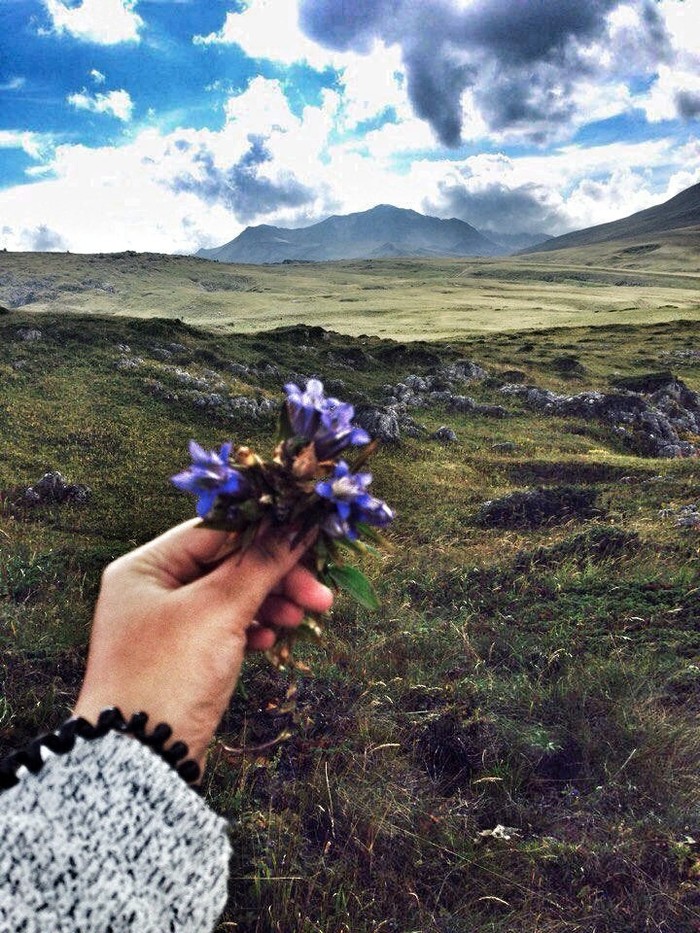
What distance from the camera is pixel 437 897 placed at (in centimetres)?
435

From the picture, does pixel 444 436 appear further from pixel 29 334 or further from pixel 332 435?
pixel 332 435

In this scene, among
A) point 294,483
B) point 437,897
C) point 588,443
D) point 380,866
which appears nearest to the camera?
point 294,483


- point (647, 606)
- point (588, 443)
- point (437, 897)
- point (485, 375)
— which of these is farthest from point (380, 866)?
point (485, 375)

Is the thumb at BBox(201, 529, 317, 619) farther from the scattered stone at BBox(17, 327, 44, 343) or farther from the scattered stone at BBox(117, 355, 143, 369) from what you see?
the scattered stone at BBox(17, 327, 44, 343)

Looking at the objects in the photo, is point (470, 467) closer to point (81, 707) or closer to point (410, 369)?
point (410, 369)

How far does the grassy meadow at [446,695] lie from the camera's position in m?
4.55

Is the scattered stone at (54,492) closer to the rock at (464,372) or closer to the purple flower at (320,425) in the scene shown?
the purple flower at (320,425)

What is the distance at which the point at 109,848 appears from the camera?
1.95m

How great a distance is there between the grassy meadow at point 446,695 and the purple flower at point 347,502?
2.84m

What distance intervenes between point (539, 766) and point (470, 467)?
14.6 meters

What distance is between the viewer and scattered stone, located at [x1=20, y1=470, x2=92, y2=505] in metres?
13.8

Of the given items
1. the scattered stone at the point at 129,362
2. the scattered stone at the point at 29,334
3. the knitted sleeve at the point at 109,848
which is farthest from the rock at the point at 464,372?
the knitted sleeve at the point at 109,848

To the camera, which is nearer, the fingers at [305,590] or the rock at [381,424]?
the fingers at [305,590]

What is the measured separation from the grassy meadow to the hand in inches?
100
